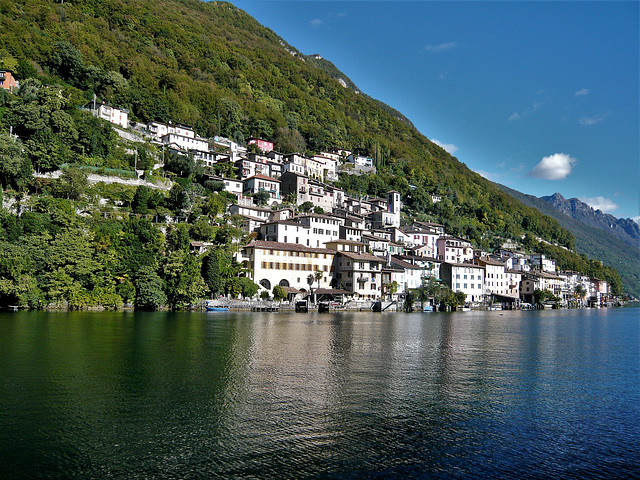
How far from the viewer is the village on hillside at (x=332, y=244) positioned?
74.9 meters

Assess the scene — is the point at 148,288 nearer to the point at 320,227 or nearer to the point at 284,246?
Result: the point at 284,246

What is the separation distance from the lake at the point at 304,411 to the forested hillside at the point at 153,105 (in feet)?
125

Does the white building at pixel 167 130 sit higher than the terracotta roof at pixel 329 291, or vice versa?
the white building at pixel 167 130

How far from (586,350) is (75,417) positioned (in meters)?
33.1

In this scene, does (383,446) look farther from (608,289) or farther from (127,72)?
(608,289)

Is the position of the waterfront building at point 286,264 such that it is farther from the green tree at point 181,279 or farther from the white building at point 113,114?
the white building at point 113,114

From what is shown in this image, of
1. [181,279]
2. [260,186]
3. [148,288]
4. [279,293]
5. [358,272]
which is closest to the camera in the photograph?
[148,288]

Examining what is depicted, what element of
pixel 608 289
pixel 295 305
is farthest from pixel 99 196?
pixel 608 289

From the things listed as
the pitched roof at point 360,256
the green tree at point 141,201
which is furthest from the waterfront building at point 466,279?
the green tree at point 141,201

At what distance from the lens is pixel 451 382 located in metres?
21.5

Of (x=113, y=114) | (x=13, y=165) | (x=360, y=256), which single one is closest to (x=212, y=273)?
(x=360, y=256)

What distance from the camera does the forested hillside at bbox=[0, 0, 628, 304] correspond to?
232 feet

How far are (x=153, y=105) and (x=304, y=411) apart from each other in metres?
111

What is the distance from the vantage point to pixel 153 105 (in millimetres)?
113375
